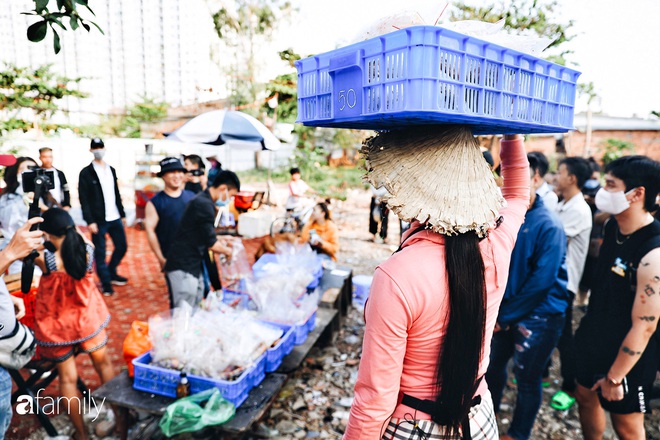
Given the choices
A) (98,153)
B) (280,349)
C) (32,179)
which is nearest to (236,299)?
(280,349)

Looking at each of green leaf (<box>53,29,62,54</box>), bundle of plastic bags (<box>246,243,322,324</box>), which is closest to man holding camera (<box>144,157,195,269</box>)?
bundle of plastic bags (<box>246,243,322,324</box>)

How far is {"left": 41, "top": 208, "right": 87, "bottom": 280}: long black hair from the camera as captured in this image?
279 cm

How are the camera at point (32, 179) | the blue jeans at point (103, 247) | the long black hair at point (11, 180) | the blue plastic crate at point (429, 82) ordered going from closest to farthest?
the blue plastic crate at point (429, 82) < the camera at point (32, 179) < the long black hair at point (11, 180) < the blue jeans at point (103, 247)

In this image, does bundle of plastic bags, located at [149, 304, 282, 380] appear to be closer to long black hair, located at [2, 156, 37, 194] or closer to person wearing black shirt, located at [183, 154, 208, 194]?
long black hair, located at [2, 156, 37, 194]

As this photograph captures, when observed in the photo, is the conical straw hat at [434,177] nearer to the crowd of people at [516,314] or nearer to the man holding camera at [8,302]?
the crowd of people at [516,314]

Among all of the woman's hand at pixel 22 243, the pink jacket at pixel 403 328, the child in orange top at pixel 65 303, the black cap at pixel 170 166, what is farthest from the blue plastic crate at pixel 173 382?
the black cap at pixel 170 166

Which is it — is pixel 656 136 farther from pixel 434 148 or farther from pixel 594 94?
pixel 434 148

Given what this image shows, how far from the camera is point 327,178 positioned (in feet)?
56.8

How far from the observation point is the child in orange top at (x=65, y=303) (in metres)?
2.78

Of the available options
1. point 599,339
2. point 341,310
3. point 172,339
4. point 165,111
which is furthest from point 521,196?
point 165,111

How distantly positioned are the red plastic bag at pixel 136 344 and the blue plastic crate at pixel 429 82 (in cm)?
236

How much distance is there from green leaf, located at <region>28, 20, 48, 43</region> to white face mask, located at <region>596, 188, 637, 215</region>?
312 cm

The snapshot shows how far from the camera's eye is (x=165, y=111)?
23188 millimetres

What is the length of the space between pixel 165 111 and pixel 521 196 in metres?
24.7
